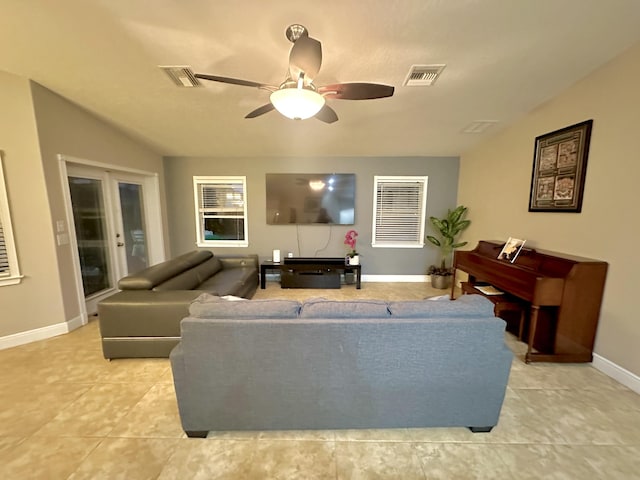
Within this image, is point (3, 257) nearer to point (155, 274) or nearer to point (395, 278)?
point (155, 274)

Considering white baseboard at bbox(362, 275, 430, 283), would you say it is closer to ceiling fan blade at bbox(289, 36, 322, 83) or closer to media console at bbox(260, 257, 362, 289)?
media console at bbox(260, 257, 362, 289)

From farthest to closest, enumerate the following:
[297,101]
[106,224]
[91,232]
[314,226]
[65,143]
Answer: [314,226], [106,224], [91,232], [65,143], [297,101]

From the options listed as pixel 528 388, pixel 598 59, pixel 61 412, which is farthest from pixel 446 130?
pixel 61 412

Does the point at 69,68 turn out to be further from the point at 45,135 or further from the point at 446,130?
the point at 446,130

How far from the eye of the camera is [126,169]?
378cm

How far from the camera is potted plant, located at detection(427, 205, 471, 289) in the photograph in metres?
4.50

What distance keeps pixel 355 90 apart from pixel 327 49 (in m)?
0.61

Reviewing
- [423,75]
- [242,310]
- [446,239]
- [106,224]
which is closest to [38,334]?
[106,224]

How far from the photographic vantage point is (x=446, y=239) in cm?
473

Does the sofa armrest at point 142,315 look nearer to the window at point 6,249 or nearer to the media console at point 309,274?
the window at point 6,249

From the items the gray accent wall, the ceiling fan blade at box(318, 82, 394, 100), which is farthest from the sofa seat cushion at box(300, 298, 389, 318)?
the gray accent wall

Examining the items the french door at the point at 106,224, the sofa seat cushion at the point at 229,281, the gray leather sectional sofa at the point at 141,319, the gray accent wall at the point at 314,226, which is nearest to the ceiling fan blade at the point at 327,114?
the gray leather sectional sofa at the point at 141,319

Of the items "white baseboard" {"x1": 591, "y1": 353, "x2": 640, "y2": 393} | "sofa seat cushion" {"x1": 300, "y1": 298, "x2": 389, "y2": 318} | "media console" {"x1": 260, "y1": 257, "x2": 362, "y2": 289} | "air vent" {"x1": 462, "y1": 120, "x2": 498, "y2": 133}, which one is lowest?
"white baseboard" {"x1": 591, "y1": 353, "x2": 640, "y2": 393}

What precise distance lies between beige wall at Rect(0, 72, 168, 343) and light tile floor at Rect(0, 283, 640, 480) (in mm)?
866
